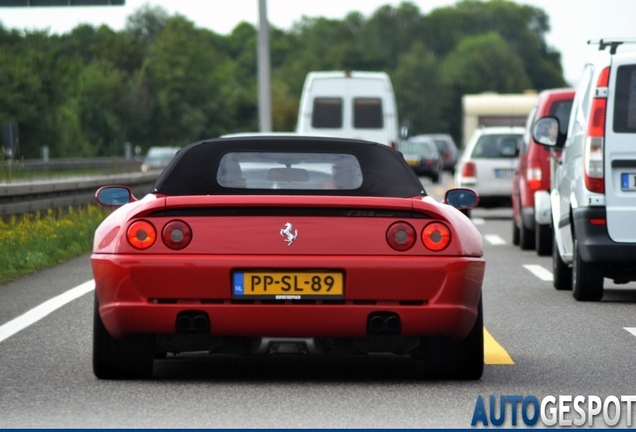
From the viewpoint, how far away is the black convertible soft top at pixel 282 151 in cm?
747

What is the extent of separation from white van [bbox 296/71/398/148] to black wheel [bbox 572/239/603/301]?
63.4 ft

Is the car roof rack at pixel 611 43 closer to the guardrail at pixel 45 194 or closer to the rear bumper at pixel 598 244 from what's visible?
the rear bumper at pixel 598 244

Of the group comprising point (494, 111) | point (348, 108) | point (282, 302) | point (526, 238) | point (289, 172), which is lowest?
point (494, 111)

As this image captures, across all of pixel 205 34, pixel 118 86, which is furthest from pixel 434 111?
pixel 118 86

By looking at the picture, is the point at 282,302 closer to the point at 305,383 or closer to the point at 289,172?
the point at 305,383

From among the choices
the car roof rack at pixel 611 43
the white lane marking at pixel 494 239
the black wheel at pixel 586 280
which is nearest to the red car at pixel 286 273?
the black wheel at pixel 586 280

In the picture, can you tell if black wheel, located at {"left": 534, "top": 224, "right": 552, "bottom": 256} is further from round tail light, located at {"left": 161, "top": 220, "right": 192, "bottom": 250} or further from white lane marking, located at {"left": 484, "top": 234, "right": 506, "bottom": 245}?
round tail light, located at {"left": 161, "top": 220, "right": 192, "bottom": 250}

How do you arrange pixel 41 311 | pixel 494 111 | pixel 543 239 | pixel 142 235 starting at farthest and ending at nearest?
pixel 494 111 < pixel 543 239 < pixel 41 311 < pixel 142 235

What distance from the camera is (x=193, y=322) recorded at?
273 inches

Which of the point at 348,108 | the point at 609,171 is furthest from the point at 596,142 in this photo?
the point at 348,108

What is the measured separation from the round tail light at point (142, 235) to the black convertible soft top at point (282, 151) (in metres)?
0.44

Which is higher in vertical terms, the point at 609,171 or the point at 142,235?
the point at 142,235

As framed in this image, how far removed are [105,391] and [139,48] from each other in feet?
368

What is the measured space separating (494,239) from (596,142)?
9531mm
